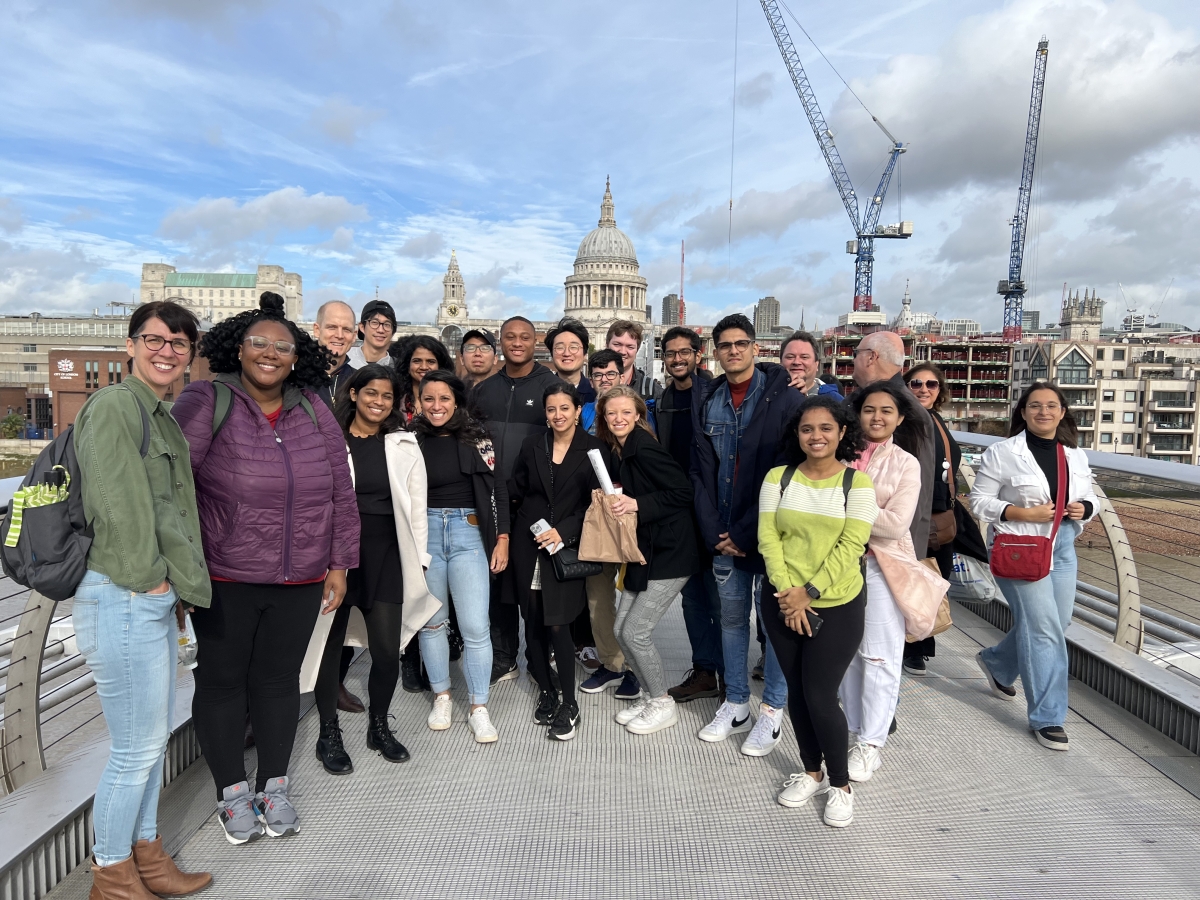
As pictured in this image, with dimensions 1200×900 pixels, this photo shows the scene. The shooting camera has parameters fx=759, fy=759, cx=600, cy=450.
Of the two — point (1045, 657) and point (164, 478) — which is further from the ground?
point (164, 478)

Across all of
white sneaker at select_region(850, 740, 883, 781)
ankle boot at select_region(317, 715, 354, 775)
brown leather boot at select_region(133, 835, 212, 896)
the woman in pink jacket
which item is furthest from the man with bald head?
brown leather boot at select_region(133, 835, 212, 896)

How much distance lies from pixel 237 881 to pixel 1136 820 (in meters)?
3.44

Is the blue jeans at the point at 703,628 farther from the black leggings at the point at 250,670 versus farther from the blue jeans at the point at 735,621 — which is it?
the black leggings at the point at 250,670

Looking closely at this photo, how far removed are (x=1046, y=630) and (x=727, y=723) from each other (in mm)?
1654

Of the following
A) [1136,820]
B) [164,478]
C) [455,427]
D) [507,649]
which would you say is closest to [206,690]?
[164,478]

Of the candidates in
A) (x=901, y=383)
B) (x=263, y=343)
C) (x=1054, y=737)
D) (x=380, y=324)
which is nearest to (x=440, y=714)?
(x=263, y=343)

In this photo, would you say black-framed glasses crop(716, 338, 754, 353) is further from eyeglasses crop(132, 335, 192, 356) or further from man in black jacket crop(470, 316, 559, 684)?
eyeglasses crop(132, 335, 192, 356)

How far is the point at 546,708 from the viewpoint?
3984 millimetres

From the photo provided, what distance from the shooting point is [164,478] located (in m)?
2.55

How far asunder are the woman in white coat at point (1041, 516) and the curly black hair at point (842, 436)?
1053 millimetres

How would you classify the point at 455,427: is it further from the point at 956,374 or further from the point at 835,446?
the point at 956,374

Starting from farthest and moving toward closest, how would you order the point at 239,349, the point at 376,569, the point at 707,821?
the point at 376,569
the point at 707,821
the point at 239,349

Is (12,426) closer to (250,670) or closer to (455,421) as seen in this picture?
(455,421)

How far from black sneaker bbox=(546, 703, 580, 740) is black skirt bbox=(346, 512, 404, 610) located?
99cm
